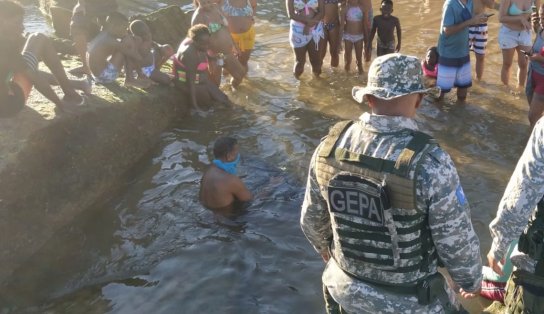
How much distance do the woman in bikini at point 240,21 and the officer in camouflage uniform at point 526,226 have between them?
6.92 m

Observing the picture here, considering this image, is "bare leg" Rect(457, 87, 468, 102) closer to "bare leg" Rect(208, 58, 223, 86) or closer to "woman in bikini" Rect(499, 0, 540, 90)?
"woman in bikini" Rect(499, 0, 540, 90)

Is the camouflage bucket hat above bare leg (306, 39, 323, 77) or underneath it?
above

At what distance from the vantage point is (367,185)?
8.10ft

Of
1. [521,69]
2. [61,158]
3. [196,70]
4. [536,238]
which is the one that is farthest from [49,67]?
[521,69]

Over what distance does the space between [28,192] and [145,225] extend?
1257mm

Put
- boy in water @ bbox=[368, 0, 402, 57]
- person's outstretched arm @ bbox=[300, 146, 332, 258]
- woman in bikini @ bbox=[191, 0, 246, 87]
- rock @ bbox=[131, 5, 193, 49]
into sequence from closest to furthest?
1. person's outstretched arm @ bbox=[300, 146, 332, 258]
2. woman in bikini @ bbox=[191, 0, 246, 87]
3. boy in water @ bbox=[368, 0, 402, 57]
4. rock @ bbox=[131, 5, 193, 49]

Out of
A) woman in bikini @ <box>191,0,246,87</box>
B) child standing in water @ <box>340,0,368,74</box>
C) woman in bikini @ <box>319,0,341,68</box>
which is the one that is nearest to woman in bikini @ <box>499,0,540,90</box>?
child standing in water @ <box>340,0,368,74</box>

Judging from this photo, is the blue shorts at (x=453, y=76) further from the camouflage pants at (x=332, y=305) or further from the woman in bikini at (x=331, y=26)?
the camouflage pants at (x=332, y=305)

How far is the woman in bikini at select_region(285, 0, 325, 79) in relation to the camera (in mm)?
8562

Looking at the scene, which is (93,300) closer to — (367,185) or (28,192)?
(28,192)

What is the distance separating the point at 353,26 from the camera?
9023mm

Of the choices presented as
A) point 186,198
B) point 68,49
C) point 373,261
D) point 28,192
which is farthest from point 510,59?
point 68,49

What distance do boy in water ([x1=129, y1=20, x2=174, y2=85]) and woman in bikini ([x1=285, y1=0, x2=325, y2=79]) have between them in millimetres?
2319

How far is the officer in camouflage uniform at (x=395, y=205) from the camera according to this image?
241 cm
